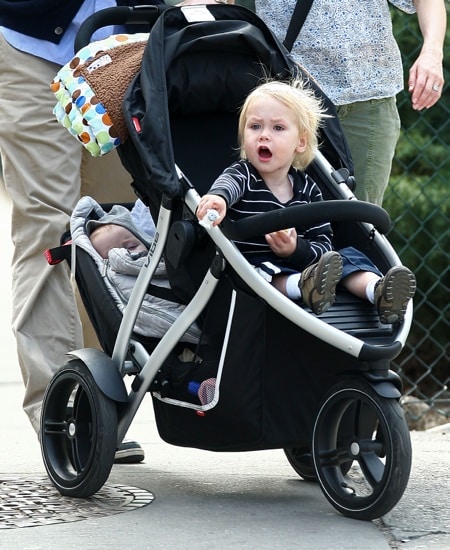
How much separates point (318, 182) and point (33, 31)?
3.80 feet

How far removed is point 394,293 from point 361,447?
416mm

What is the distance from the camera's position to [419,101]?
4.13 meters

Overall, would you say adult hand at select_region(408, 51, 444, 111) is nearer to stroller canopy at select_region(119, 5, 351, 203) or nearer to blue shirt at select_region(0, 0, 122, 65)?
stroller canopy at select_region(119, 5, 351, 203)

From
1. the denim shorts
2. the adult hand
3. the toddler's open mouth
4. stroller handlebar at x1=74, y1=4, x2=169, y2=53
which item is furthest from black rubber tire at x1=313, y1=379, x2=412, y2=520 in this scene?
stroller handlebar at x1=74, y1=4, x2=169, y2=53

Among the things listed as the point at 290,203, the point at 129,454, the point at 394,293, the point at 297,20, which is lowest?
the point at 129,454

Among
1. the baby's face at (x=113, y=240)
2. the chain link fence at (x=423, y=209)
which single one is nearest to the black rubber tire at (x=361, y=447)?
the baby's face at (x=113, y=240)

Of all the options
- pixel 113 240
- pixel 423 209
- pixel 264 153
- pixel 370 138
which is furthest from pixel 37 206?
pixel 423 209

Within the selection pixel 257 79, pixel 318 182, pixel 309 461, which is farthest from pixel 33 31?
pixel 309 461

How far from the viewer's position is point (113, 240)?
13.0ft

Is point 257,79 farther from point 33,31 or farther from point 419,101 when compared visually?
point 33,31

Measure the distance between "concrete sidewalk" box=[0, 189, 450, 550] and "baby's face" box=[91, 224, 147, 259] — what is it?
73 centimetres

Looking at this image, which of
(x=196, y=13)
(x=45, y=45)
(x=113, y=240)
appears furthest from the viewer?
(x=45, y=45)

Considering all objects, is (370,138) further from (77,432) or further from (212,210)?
(77,432)

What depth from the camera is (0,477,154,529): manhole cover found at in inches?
140
